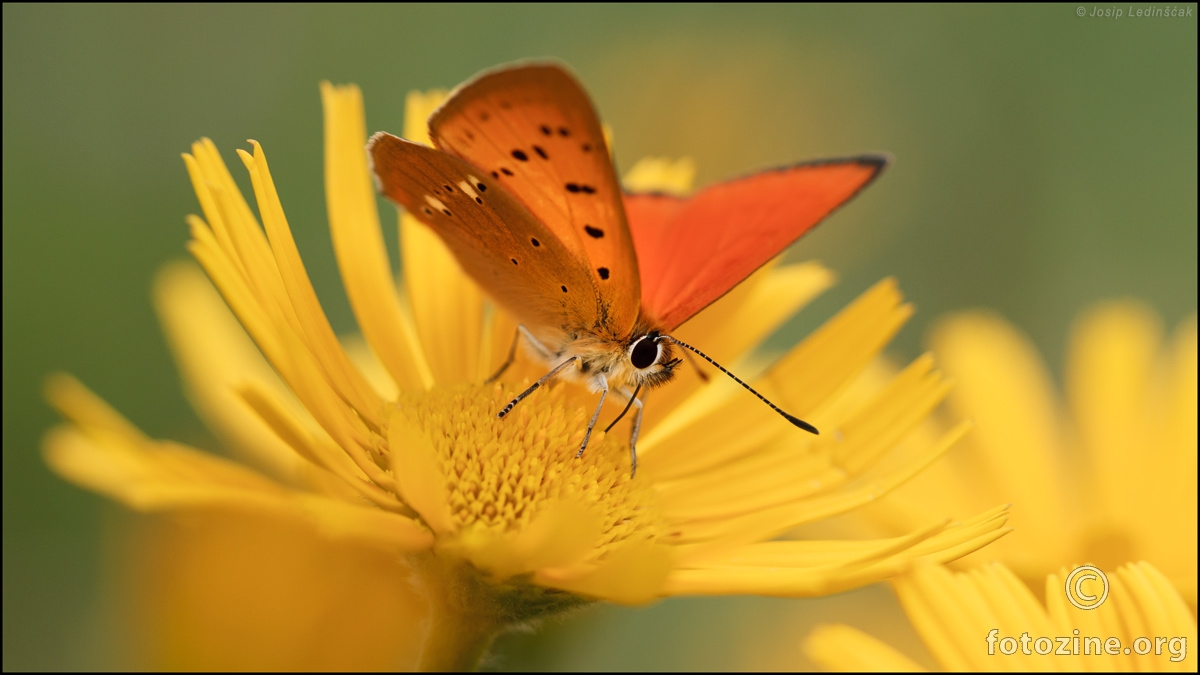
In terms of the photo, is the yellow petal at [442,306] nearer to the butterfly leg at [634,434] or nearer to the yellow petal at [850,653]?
the butterfly leg at [634,434]

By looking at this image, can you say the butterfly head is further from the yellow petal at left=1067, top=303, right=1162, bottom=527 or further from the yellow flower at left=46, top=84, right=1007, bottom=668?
the yellow petal at left=1067, top=303, right=1162, bottom=527

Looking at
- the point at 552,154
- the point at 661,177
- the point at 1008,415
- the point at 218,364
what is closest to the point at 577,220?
the point at 552,154

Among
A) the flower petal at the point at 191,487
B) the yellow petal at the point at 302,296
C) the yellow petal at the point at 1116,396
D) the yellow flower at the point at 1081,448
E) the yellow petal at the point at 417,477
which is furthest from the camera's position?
the yellow petal at the point at 1116,396

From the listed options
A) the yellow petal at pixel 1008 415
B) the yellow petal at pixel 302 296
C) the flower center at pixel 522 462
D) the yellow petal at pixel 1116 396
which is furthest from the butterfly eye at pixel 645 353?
the yellow petal at pixel 1116 396

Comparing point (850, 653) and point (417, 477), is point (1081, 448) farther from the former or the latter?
point (417, 477)

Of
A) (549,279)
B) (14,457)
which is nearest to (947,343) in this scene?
(549,279)

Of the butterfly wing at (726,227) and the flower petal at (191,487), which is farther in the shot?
the butterfly wing at (726,227)

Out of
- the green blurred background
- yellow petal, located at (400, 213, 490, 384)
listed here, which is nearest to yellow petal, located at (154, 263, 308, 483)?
the green blurred background
